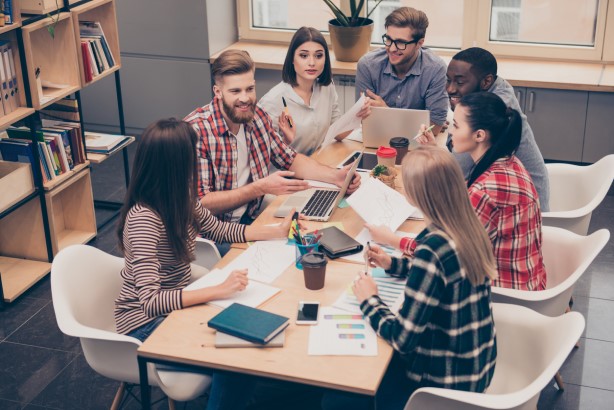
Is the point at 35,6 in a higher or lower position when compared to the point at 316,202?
higher

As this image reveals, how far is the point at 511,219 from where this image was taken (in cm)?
280

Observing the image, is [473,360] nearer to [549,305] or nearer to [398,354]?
[398,354]

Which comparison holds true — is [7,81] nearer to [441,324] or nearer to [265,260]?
[265,260]

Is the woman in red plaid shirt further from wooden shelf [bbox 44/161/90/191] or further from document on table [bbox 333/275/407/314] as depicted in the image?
wooden shelf [bbox 44/161/90/191]

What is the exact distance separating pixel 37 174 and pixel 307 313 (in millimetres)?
2289

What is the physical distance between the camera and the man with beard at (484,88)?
3.47 m

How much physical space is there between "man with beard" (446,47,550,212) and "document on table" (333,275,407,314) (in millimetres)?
970

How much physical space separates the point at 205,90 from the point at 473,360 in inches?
164

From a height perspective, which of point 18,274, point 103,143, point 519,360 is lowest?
point 18,274

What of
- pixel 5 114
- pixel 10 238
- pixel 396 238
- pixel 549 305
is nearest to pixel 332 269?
pixel 396 238

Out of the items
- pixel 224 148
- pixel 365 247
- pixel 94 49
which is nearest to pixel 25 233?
pixel 94 49

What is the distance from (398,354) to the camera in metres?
2.51

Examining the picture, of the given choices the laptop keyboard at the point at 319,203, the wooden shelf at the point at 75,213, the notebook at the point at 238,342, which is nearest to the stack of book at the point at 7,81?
the wooden shelf at the point at 75,213

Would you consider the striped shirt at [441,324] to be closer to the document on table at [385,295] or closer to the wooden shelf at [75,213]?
the document on table at [385,295]
